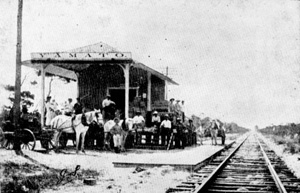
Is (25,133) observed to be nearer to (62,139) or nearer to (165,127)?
(62,139)

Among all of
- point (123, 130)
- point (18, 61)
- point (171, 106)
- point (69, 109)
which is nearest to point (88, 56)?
point (69, 109)

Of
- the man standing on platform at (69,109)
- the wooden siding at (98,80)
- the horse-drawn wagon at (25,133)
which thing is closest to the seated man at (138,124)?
the man standing on platform at (69,109)

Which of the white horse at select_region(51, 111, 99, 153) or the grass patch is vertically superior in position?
the white horse at select_region(51, 111, 99, 153)

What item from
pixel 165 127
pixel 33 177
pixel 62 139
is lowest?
pixel 33 177

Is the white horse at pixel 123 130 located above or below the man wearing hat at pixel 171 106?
below

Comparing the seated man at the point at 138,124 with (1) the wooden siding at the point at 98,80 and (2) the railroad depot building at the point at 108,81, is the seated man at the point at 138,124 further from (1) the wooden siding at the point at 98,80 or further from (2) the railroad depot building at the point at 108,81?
(1) the wooden siding at the point at 98,80

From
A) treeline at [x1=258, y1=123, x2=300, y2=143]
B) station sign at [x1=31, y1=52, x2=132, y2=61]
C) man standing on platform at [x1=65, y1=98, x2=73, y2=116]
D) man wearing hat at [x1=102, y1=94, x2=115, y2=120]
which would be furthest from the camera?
treeline at [x1=258, y1=123, x2=300, y2=143]

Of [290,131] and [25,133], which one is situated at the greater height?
[290,131]

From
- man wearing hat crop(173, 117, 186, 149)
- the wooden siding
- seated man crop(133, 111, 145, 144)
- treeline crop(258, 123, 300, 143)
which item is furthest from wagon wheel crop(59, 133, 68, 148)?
treeline crop(258, 123, 300, 143)

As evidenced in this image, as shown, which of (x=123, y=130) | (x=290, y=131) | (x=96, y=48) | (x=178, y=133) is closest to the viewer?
(x=123, y=130)

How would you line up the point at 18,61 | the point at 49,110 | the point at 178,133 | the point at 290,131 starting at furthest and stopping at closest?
the point at 290,131 < the point at 178,133 < the point at 49,110 < the point at 18,61

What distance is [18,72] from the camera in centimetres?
1305

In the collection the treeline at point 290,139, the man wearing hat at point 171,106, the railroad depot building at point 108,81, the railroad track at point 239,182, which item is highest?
the railroad depot building at point 108,81

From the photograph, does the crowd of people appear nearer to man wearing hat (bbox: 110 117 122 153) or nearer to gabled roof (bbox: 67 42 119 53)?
man wearing hat (bbox: 110 117 122 153)
